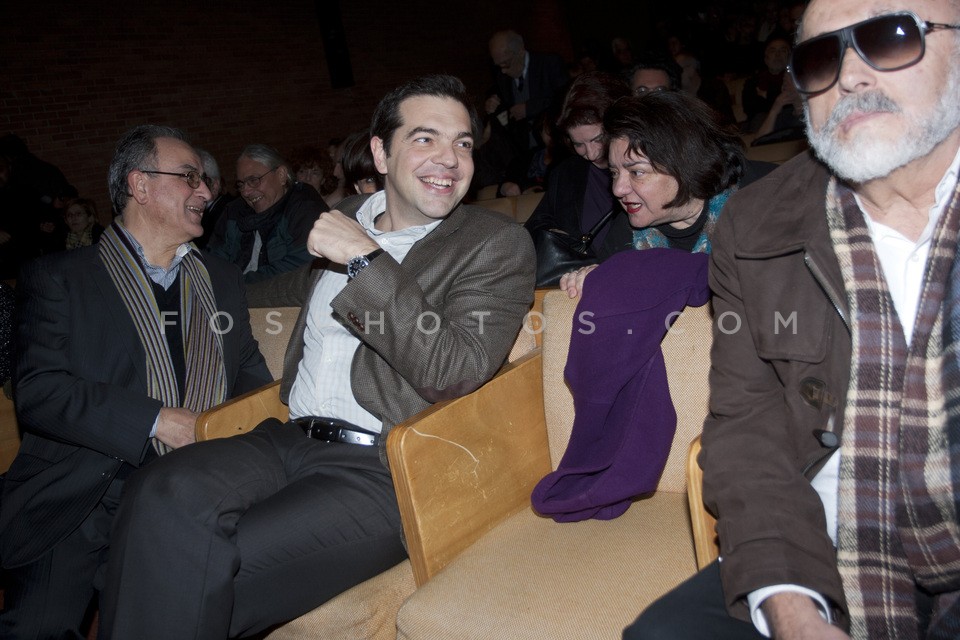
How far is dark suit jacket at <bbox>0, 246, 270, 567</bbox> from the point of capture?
194 cm

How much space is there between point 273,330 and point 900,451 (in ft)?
5.99

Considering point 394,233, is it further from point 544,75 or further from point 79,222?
point 79,222

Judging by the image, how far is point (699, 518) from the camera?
1329mm

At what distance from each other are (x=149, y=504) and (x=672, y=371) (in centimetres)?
113

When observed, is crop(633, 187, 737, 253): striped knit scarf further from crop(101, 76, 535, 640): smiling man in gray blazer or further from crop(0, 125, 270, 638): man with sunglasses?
crop(0, 125, 270, 638): man with sunglasses

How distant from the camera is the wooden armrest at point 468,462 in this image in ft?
5.17

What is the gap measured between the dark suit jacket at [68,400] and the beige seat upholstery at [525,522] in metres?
0.85

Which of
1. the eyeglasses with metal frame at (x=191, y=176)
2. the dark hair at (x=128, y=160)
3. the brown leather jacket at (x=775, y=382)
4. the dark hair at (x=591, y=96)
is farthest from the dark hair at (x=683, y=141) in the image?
the dark hair at (x=128, y=160)

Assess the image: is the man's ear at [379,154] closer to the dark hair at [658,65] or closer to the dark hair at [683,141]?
the dark hair at [683,141]

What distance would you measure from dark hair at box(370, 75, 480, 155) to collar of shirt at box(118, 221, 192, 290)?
73cm

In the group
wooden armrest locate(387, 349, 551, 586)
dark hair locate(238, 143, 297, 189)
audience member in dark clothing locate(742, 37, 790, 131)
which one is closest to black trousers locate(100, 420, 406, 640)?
wooden armrest locate(387, 349, 551, 586)

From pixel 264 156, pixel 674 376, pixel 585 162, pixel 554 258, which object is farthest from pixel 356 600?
pixel 264 156

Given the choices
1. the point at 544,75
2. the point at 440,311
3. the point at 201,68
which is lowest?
the point at 440,311

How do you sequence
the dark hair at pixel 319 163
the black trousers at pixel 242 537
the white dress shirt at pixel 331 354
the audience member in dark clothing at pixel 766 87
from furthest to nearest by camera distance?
the audience member in dark clothing at pixel 766 87
the dark hair at pixel 319 163
the white dress shirt at pixel 331 354
the black trousers at pixel 242 537
